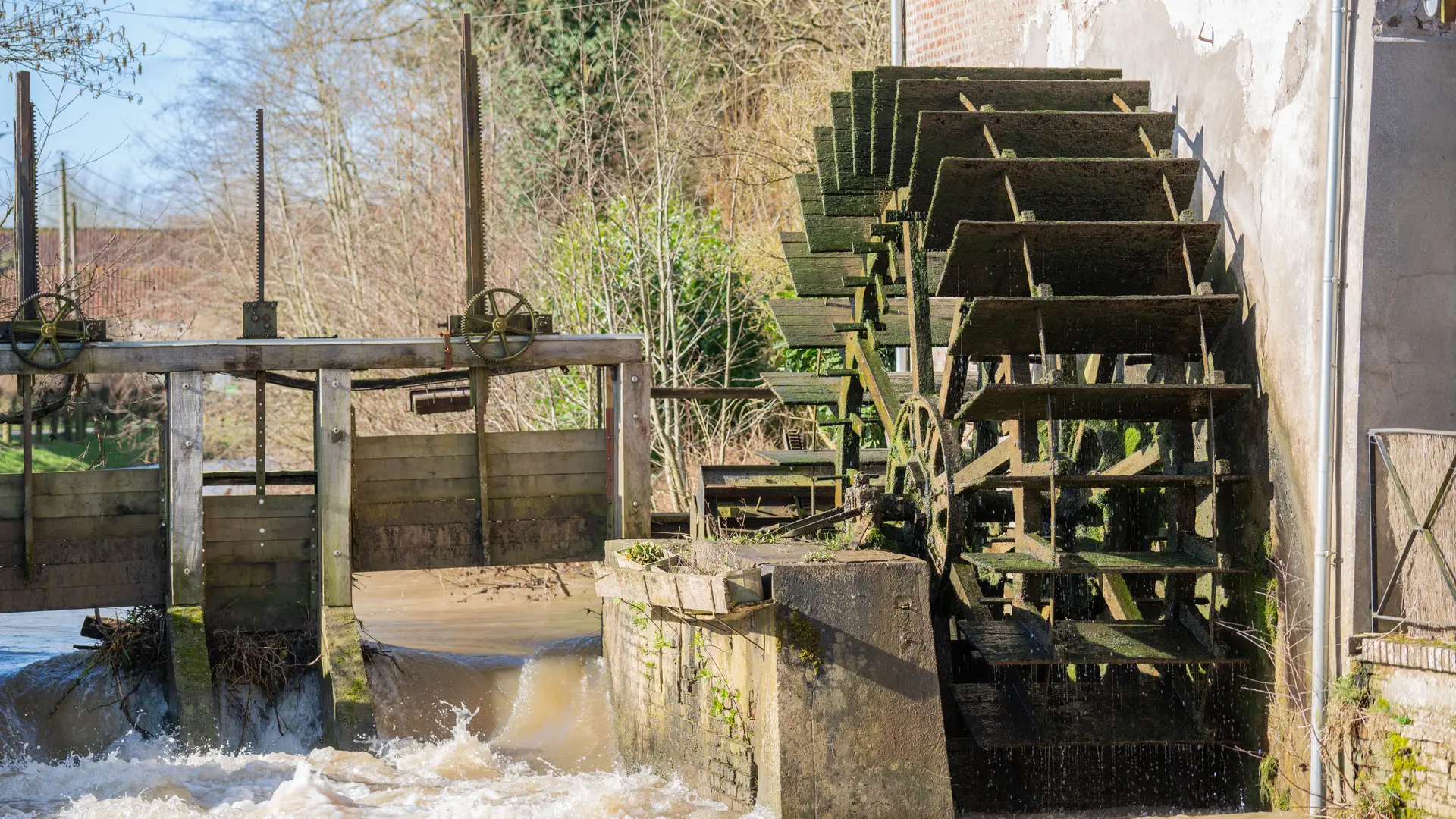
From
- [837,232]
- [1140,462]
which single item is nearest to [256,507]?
[837,232]

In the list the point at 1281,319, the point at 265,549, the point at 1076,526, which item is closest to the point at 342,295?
the point at 265,549

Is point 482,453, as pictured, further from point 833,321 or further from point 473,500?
point 833,321

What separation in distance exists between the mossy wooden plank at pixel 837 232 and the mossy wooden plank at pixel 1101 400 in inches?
103

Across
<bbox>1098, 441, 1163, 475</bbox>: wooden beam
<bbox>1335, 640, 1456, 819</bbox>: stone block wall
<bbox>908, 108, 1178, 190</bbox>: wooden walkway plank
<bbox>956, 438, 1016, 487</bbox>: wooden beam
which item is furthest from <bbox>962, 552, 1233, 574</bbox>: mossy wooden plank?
<bbox>908, 108, 1178, 190</bbox>: wooden walkway plank

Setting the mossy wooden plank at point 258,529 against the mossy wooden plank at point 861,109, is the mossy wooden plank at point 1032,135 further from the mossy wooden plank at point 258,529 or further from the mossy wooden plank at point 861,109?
the mossy wooden plank at point 258,529

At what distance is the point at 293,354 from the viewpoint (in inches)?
329

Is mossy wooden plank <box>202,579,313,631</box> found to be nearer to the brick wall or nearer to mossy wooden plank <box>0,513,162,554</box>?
mossy wooden plank <box>0,513,162,554</box>

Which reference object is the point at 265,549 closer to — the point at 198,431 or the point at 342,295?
the point at 198,431

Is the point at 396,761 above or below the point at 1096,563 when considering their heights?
below

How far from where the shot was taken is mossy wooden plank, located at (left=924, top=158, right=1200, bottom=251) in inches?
300

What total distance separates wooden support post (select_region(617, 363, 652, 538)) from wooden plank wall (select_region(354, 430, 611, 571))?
0.37m

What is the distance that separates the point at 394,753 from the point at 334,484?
5.12 feet

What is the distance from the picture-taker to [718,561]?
696cm

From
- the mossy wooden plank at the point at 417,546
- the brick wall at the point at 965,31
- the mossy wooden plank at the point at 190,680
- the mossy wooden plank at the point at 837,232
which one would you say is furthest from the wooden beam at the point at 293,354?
the brick wall at the point at 965,31
